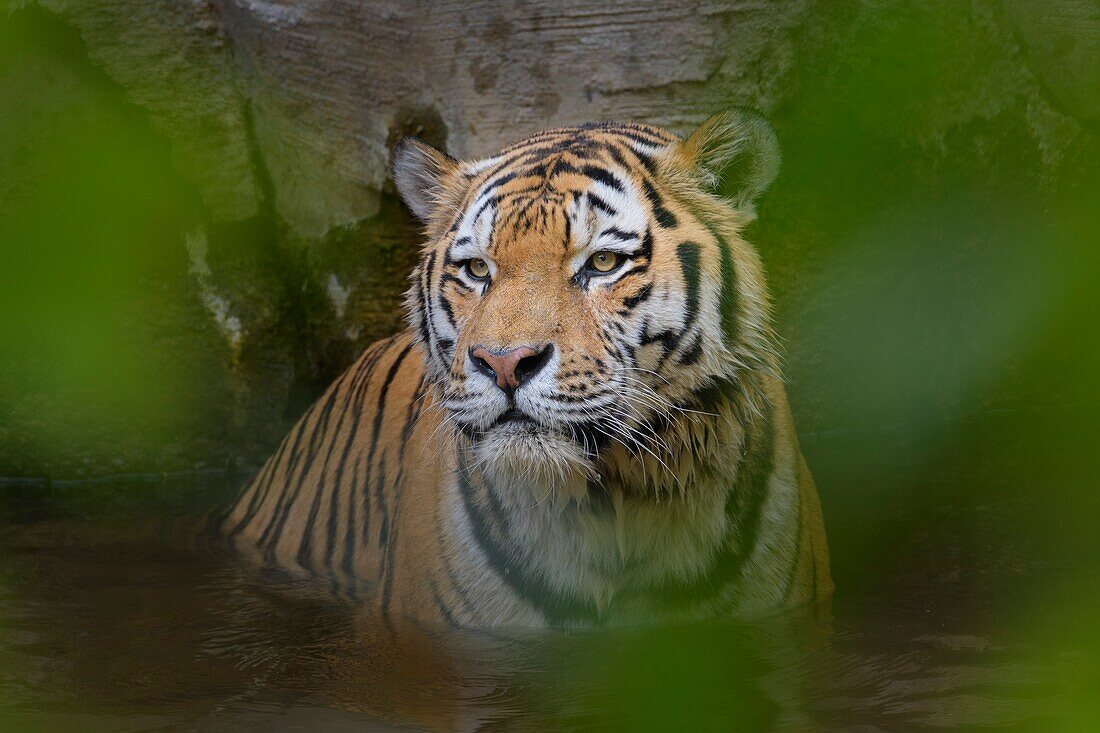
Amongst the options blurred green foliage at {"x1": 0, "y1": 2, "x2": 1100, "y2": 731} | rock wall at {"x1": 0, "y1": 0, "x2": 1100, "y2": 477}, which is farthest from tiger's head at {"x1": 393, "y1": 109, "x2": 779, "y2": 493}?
rock wall at {"x1": 0, "y1": 0, "x2": 1100, "y2": 477}

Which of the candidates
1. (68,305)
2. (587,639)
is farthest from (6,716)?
(68,305)

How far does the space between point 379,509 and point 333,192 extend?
160cm

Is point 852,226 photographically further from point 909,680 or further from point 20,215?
point 20,215

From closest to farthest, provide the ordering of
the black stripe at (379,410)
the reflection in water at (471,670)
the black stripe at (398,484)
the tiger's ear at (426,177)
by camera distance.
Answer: the reflection in water at (471,670)
the tiger's ear at (426,177)
the black stripe at (398,484)
the black stripe at (379,410)

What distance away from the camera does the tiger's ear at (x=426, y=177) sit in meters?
2.98

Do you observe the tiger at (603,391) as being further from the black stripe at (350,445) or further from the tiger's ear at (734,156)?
the black stripe at (350,445)

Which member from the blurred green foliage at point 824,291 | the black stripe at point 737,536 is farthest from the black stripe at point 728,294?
the blurred green foliage at point 824,291

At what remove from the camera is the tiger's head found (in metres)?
2.35

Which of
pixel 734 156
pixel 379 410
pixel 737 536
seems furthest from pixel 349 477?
pixel 734 156

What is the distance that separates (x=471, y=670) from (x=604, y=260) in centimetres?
92

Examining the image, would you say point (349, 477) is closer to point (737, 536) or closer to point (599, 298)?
point (737, 536)

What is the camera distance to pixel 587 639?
267 centimetres

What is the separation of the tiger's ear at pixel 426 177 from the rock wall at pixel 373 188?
1315 mm

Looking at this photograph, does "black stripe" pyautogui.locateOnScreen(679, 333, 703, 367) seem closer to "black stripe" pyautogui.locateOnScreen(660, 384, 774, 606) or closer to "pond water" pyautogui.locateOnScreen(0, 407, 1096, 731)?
"black stripe" pyautogui.locateOnScreen(660, 384, 774, 606)
